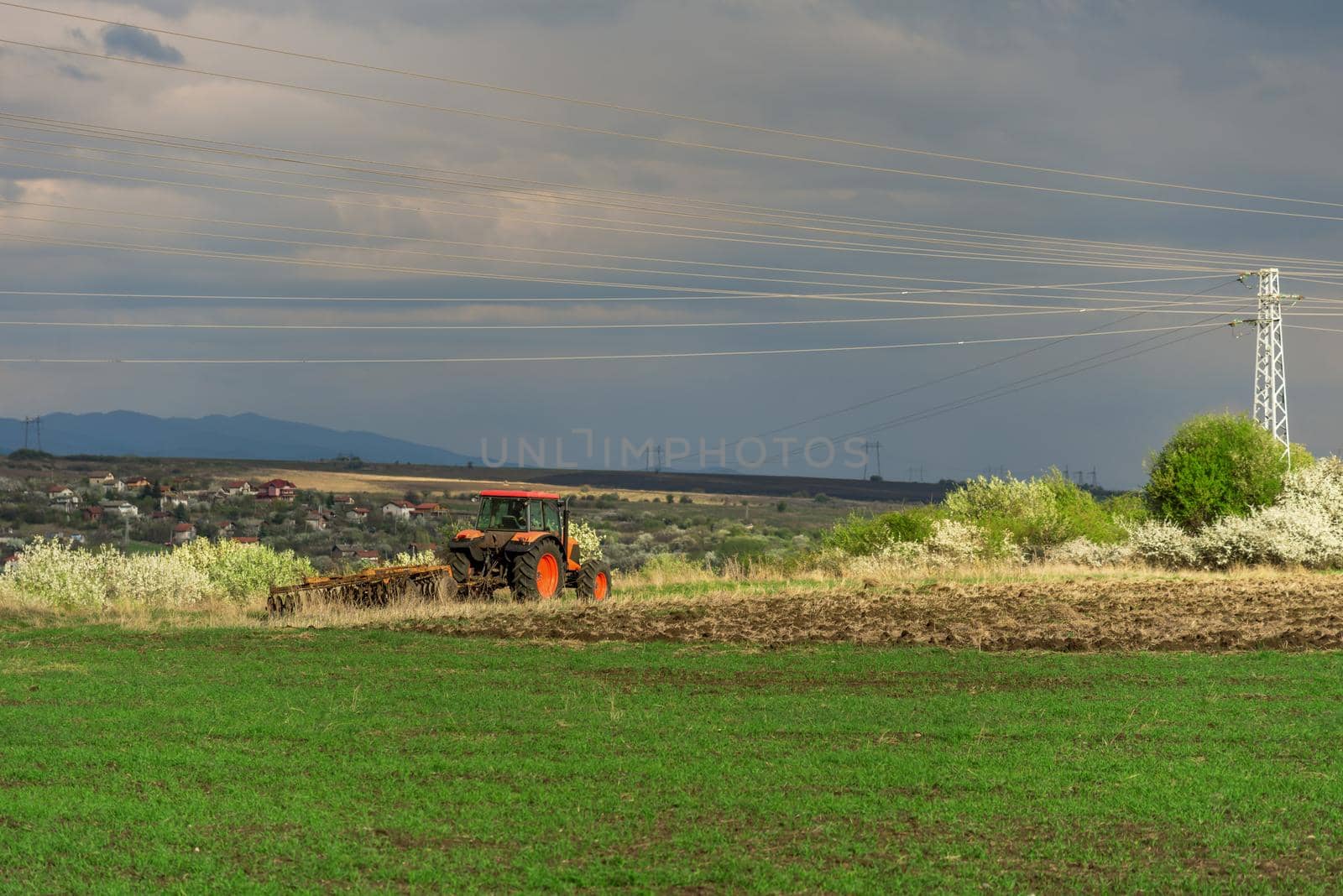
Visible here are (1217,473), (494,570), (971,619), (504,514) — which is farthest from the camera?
(1217,473)

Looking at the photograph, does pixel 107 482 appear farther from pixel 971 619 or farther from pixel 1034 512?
pixel 971 619

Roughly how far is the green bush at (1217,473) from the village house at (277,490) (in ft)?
160

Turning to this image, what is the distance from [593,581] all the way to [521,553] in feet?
10.4

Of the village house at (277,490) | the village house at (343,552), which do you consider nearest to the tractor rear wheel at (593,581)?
the village house at (343,552)

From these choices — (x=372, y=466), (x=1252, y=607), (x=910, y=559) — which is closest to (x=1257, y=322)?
(x=910, y=559)

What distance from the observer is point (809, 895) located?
27.5ft


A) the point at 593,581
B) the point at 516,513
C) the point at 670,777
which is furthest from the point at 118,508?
the point at 670,777

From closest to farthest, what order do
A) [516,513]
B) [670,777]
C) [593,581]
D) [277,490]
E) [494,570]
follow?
1. [670,777]
2. [494,570]
3. [516,513]
4. [593,581]
5. [277,490]

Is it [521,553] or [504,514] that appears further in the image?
[504,514]

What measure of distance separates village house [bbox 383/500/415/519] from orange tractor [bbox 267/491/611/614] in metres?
36.5

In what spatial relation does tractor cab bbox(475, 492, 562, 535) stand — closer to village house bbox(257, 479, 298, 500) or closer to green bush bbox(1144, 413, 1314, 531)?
green bush bbox(1144, 413, 1314, 531)

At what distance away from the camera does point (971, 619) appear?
2461cm

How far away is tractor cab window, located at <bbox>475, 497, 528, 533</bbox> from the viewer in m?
28.3

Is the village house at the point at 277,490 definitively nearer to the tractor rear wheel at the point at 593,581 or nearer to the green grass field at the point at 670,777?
the tractor rear wheel at the point at 593,581
